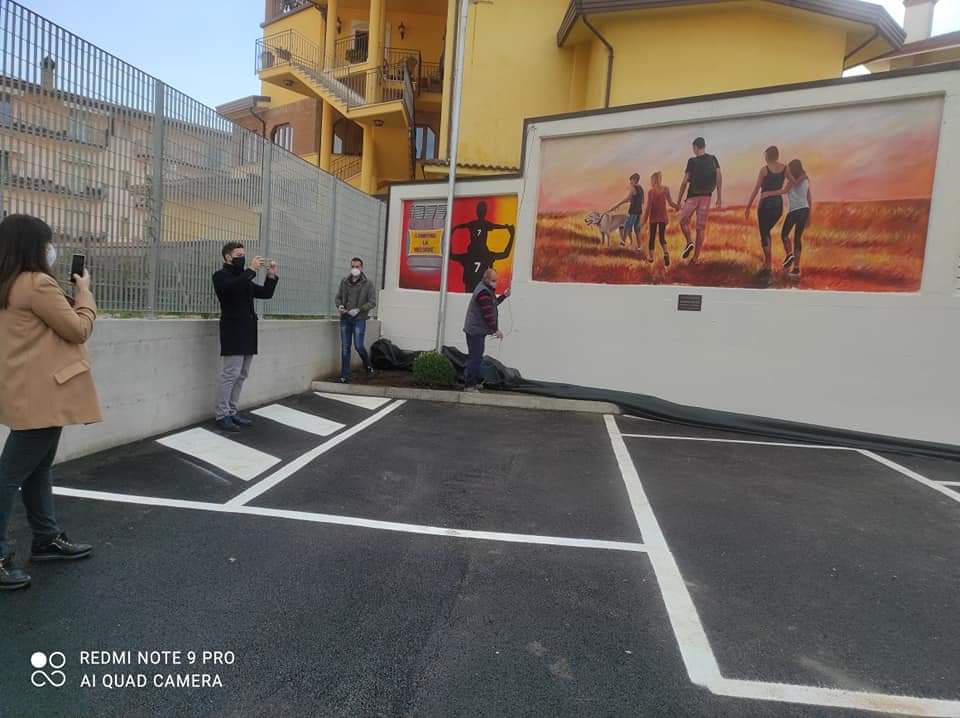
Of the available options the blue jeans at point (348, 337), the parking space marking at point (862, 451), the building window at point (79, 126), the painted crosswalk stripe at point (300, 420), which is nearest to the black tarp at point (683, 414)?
the parking space marking at point (862, 451)

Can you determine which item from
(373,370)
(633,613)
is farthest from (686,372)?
(633,613)

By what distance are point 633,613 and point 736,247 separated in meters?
6.77

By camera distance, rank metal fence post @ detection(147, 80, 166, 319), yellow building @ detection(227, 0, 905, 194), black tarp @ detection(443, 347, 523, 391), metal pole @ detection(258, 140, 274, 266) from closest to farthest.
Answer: metal fence post @ detection(147, 80, 166, 319) → metal pole @ detection(258, 140, 274, 266) → black tarp @ detection(443, 347, 523, 391) → yellow building @ detection(227, 0, 905, 194)

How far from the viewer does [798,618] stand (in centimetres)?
306

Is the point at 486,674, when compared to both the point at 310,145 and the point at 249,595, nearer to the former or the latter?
the point at 249,595

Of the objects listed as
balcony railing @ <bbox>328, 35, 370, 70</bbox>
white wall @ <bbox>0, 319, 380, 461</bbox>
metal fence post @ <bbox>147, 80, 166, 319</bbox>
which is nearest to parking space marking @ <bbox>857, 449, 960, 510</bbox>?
white wall @ <bbox>0, 319, 380, 461</bbox>

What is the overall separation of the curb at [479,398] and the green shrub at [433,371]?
233mm

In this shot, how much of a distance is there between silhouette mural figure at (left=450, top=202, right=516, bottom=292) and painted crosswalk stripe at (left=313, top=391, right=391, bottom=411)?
9.46ft

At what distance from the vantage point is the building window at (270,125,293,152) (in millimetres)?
25078

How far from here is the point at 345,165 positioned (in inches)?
882

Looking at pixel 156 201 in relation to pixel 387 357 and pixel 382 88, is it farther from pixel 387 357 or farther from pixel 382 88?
pixel 382 88

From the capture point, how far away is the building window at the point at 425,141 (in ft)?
71.7

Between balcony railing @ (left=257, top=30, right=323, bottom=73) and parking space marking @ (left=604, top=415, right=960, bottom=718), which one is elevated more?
balcony railing @ (left=257, top=30, right=323, bottom=73)

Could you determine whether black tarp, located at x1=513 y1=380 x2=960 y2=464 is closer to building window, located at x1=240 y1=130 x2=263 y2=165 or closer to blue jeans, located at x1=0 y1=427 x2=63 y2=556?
building window, located at x1=240 y1=130 x2=263 y2=165
